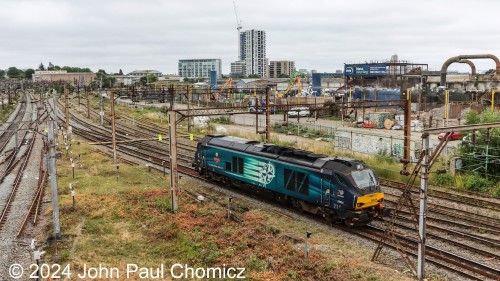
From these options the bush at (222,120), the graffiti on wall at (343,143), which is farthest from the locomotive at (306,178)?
the bush at (222,120)

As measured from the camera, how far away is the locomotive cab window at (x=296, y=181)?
2059 centimetres

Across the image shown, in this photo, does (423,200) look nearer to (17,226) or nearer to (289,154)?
(289,154)

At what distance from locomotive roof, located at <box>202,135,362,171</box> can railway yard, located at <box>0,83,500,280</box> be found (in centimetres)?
262

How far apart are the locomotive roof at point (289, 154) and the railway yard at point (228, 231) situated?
2.62 meters

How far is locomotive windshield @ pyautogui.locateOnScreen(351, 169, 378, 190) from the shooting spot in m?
18.8

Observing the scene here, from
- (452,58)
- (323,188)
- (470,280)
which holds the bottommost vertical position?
(470,280)

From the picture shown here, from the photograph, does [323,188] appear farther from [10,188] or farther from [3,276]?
[10,188]

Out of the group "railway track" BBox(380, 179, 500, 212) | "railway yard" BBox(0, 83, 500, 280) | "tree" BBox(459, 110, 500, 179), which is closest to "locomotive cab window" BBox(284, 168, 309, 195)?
"railway yard" BBox(0, 83, 500, 280)

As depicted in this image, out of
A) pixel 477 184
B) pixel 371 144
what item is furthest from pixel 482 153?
pixel 371 144

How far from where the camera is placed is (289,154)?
2223cm

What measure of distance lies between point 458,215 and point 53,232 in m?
18.4

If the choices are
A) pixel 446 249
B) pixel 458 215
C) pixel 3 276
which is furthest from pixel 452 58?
pixel 3 276

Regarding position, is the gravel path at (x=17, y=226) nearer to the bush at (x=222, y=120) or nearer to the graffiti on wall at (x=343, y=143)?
the graffiti on wall at (x=343, y=143)

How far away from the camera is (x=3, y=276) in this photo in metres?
A: 14.4
